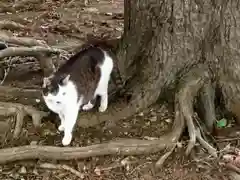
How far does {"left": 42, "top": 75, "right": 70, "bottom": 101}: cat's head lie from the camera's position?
173 inches

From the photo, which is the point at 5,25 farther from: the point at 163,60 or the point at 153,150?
the point at 153,150

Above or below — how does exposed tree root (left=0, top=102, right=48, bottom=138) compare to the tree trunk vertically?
below

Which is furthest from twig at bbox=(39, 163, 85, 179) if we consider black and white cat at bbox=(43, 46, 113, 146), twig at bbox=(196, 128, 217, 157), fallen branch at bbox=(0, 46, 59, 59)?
fallen branch at bbox=(0, 46, 59, 59)

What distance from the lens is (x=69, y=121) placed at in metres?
4.69

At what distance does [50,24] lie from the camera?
8289 millimetres

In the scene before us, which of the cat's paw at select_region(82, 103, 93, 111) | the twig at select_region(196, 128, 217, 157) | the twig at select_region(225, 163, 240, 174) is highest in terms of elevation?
the cat's paw at select_region(82, 103, 93, 111)

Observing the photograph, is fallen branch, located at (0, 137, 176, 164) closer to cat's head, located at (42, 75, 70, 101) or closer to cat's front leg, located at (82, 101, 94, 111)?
cat's head, located at (42, 75, 70, 101)

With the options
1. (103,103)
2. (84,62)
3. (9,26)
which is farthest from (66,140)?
(9,26)

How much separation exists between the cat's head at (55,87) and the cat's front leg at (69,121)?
0.70 ft

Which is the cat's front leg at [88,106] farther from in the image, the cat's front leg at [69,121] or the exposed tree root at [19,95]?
the exposed tree root at [19,95]

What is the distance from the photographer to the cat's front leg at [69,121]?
4652 mm

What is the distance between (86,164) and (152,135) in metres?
0.73

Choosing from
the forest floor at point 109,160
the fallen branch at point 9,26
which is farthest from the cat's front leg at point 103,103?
the fallen branch at point 9,26

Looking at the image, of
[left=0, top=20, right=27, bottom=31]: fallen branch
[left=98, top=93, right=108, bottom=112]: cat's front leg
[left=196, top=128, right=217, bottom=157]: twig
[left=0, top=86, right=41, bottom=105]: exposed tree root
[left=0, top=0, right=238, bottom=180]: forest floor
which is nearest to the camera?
[left=0, top=0, right=238, bottom=180]: forest floor
